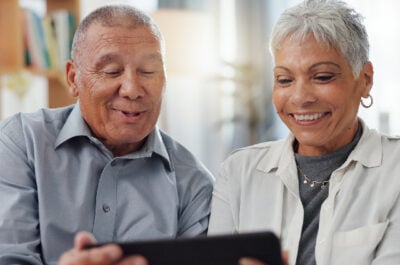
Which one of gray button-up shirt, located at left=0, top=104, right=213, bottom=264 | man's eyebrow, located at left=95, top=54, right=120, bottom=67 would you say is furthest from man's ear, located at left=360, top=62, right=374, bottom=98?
man's eyebrow, located at left=95, top=54, right=120, bottom=67

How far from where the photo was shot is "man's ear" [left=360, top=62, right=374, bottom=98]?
1.67 m

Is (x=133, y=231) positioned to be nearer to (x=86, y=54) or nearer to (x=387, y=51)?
(x=86, y=54)

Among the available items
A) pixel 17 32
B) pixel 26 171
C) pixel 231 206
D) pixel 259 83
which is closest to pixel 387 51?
pixel 259 83

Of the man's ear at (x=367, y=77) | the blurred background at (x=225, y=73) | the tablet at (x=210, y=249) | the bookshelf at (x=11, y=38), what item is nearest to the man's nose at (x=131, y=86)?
the man's ear at (x=367, y=77)

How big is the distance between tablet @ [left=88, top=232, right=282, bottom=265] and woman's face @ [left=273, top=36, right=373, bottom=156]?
→ 585 millimetres

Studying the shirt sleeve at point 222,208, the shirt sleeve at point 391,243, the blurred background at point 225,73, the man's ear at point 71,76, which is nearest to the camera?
the shirt sleeve at point 391,243

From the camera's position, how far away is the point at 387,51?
3.69 m

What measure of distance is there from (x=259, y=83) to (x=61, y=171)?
2.60 metres

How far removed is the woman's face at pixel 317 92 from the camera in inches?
63.2

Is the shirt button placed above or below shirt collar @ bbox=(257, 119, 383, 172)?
below

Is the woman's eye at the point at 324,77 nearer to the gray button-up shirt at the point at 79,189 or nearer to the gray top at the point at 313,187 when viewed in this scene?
the gray top at the point at 313,187

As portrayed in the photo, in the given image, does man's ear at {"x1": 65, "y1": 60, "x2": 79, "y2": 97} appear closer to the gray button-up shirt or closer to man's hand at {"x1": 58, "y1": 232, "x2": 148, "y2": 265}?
the gray button-up shirt

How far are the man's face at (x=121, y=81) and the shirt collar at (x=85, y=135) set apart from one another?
3 centimetres

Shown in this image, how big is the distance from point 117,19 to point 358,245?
90cm
